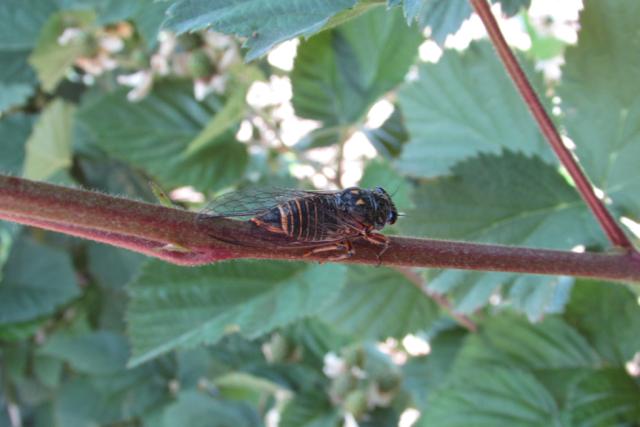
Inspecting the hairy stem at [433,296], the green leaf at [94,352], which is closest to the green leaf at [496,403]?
the hairy stem at [433,296]

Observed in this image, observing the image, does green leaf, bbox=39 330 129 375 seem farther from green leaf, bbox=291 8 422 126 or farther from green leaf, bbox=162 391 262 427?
green leaf, bbox=291 8 422 126

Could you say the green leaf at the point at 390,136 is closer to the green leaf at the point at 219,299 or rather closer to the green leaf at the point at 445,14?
the green leaf at the point at 219,299

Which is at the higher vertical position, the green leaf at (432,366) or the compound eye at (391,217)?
the green leaf at (432,366)

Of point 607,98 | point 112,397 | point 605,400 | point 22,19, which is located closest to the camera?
point 607,98

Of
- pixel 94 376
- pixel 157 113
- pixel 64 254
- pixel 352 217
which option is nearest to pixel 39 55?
pixel 157 113

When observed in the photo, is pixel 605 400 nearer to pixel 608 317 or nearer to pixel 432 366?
pixel 608 317

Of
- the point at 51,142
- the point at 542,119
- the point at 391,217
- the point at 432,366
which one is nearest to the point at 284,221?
the point at 391,217
